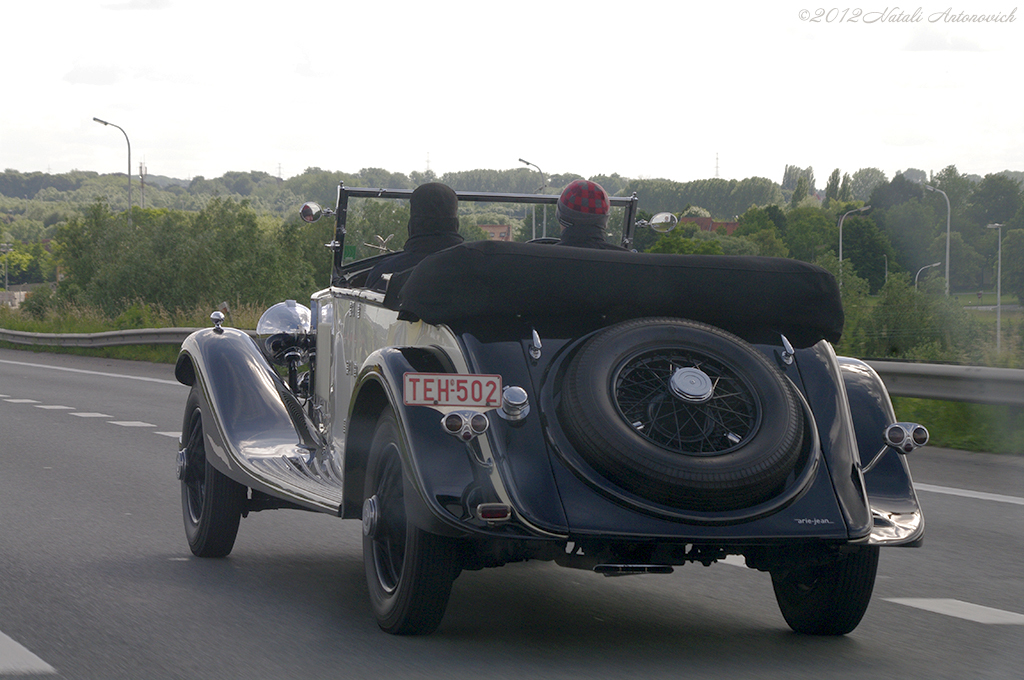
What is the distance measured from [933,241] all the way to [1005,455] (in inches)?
1248

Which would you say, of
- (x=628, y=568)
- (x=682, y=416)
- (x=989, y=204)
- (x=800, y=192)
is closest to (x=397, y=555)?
(x=628, y=568)

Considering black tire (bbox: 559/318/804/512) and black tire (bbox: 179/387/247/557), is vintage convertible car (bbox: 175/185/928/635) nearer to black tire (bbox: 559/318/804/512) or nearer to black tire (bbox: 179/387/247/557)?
black tire (bbox: 559/318/804/512)

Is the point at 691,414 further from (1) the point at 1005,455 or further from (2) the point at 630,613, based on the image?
(1) the point at 1005,455

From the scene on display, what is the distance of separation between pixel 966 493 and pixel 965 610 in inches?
130

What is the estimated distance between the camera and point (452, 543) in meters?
4.20

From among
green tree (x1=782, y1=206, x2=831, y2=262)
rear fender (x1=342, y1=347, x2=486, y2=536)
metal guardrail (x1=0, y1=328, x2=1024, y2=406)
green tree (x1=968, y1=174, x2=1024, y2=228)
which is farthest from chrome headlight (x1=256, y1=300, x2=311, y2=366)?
green tree (x1=782, y1=206, x2=831, y2=262)

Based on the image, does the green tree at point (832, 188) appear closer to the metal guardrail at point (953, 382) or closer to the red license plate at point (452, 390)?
the metal guardrail at point (953, 382)

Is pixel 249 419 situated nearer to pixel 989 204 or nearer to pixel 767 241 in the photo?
pixel 989 204

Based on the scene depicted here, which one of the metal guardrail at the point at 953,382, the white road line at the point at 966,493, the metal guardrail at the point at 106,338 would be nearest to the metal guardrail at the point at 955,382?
the metal guardrail at the point at 953,382

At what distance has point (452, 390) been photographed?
13.7ft

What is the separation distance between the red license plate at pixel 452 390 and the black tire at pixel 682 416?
221 mm

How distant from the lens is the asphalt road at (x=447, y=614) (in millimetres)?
4184

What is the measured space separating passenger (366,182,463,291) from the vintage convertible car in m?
0.60

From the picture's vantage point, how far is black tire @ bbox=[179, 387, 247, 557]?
612cm
